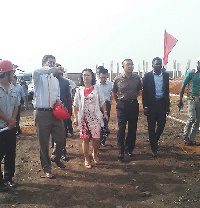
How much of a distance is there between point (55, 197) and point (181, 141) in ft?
13.4

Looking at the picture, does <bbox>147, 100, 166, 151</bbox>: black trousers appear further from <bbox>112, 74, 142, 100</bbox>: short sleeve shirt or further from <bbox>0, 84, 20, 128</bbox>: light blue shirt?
<bbox>0, 84, 20, 128</bbox>: light blue shirt

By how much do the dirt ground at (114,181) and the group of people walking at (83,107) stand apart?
26 centimetres

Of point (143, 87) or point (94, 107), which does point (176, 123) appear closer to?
point (143, 87)

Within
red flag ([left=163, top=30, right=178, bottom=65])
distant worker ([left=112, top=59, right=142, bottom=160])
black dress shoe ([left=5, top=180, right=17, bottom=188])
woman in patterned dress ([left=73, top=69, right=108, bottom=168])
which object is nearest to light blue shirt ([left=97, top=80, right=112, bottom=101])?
distant worker ([left=112, top=59, right=142, bottom=160])

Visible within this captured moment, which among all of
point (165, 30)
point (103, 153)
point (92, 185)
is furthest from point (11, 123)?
point (165, 30)

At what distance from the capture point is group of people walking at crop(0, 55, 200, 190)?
13.9 ft

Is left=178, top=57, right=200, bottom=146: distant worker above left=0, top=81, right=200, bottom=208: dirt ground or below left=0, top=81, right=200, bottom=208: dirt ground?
above

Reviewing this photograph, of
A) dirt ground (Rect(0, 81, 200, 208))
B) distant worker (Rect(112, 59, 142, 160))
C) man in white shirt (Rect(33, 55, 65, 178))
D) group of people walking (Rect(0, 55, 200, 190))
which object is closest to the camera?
dirt ground (Rect(0, 81, 200, 208))

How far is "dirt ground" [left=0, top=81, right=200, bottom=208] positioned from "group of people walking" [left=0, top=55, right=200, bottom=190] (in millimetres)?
259

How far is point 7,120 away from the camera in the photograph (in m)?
4.12

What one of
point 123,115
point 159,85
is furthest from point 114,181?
point 159,85

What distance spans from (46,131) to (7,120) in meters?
0.71

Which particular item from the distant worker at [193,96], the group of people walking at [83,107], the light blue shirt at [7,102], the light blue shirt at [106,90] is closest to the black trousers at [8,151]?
the group of people walking at [83,107]

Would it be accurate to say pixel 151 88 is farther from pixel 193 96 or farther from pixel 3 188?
pixel 3 188
